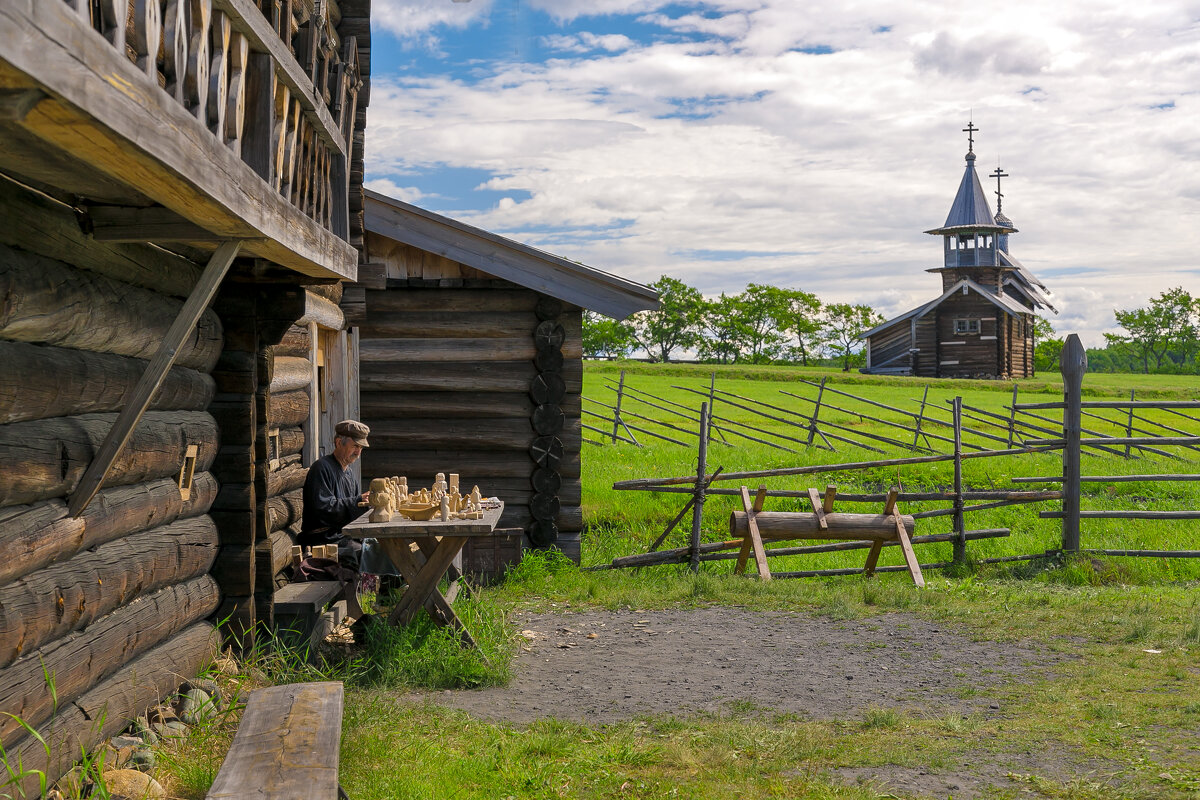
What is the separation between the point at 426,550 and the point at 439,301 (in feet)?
12.9

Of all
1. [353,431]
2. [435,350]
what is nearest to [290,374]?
[353,431]

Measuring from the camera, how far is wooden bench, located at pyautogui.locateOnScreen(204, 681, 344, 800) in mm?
3328

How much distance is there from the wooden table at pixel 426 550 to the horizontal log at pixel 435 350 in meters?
3.53

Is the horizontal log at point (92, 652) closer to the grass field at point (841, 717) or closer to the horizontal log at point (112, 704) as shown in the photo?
the horizontal log at point (112, 704)

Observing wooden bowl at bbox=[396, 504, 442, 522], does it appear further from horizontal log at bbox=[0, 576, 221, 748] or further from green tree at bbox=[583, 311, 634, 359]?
green tree at bbox=[583, 311, 634, 359]

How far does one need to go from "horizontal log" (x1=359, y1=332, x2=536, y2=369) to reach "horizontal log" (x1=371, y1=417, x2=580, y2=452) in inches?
23.8

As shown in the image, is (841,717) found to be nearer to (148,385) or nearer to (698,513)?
(148,385)

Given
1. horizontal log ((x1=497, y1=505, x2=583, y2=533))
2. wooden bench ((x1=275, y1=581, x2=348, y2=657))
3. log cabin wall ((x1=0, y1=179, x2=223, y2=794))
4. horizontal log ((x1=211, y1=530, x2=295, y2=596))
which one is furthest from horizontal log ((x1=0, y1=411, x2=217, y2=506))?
horizontal log ((x1=497, y1=505, x2=583, y2=533))

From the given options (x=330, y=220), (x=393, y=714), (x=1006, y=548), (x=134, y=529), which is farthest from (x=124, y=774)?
(x=1006, y=548)

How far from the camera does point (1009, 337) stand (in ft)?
146

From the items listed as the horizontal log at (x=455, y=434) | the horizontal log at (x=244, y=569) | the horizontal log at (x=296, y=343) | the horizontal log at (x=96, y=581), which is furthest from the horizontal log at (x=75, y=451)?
the horizontal log at (x=455, y=434)

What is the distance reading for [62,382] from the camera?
13.3ft

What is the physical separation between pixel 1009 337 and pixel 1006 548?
35176 mm

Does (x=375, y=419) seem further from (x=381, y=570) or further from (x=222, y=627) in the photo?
(x=222, y=627)
